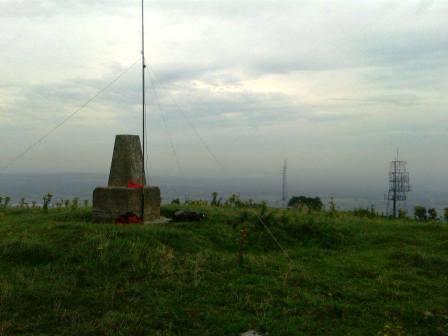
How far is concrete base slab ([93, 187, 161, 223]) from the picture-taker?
916 centimetres

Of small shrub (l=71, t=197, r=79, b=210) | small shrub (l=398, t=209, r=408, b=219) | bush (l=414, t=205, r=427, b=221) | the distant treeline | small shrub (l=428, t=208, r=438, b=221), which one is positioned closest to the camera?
small shrub (l=71, t=197, r=79, b=210)

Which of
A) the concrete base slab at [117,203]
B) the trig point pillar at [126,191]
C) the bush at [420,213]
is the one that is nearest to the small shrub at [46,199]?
the trig point pillar at [126,191]

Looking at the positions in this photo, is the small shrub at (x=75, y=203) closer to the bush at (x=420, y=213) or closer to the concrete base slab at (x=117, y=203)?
the concrete base slab at (x=117, y=203)

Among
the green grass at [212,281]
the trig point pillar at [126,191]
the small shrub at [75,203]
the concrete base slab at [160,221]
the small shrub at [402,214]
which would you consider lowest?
the green grass at [212,281]

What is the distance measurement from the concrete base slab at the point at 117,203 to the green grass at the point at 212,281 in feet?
2.95

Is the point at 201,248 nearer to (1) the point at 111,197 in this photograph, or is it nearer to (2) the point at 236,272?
(2) the point at 236,272

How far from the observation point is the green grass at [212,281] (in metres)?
4.80

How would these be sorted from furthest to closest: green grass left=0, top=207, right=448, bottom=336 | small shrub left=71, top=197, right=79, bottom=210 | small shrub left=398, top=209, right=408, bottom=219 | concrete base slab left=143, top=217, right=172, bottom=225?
small shrub left=398, top=209, right=408, bottom=219 → small shrub left=71, top=197, right=79, bottom=210 → concrete base slab left=143, top=217, right=172, bottom=225 → green grass left=0, top=207, right=448, bottom=336

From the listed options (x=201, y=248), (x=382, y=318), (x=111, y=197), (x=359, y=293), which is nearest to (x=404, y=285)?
(x=359, y=293)

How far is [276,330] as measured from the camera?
4.58 meters

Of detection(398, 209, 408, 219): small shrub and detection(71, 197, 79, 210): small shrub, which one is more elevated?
detection(71, 197, 79, 210): small shrub

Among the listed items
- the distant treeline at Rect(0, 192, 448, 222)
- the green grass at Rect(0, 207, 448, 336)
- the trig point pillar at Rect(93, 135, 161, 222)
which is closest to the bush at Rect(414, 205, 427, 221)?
the distant treeline at Rect(0, 192, 448, 222)

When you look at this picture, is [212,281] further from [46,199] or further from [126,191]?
[46,199]

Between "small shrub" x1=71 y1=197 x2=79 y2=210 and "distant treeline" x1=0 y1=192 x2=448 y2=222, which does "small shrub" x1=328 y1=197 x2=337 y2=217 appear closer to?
"distant treeline" x1=0 y1=192 x2=448 y2=222
